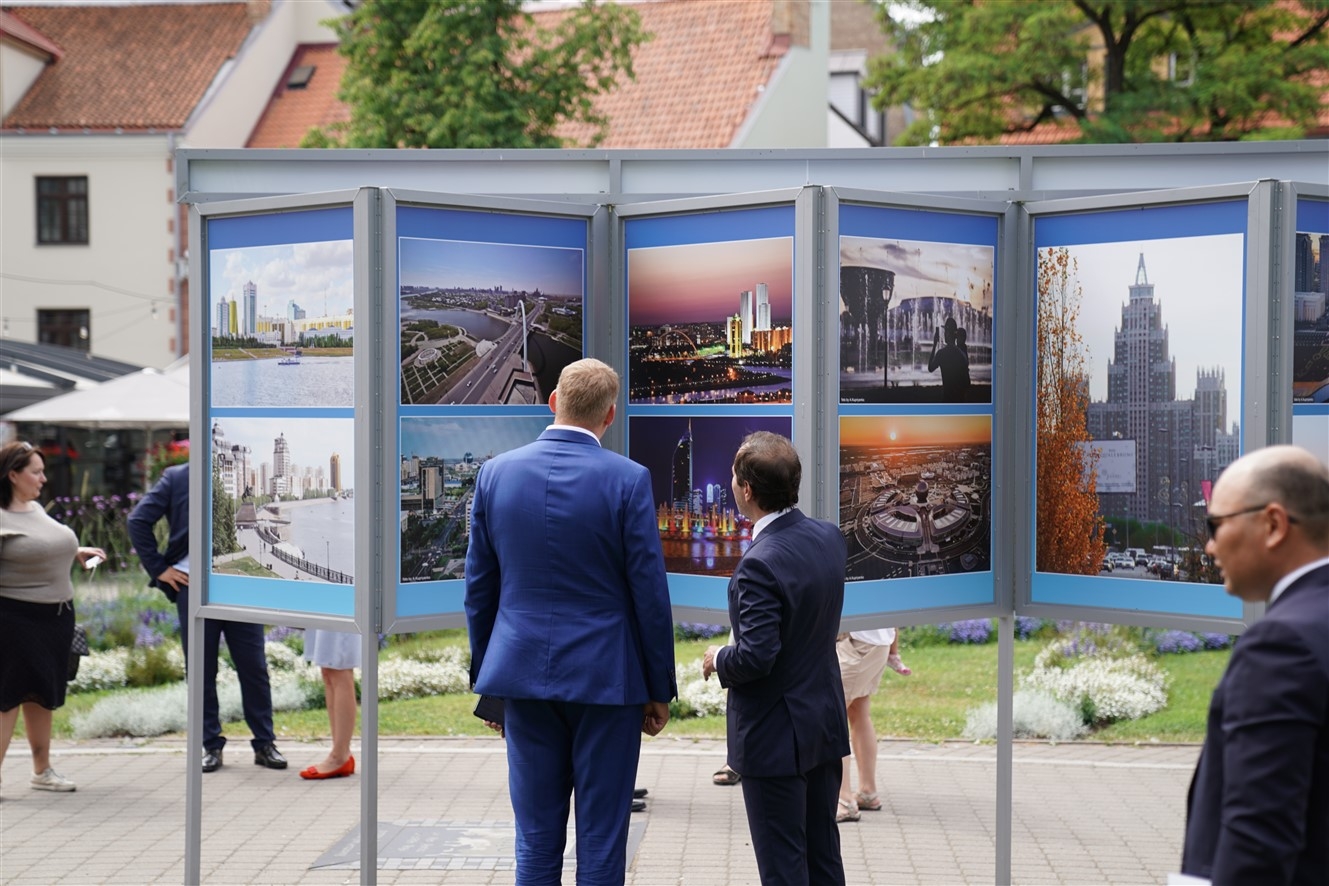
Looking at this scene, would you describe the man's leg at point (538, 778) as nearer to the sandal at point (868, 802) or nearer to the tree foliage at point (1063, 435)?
the tree foliage at point (1063, 435)

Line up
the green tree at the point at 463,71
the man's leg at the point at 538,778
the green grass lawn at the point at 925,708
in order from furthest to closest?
the green tree at the point at 463,71 → the green grass lawn at the point at 925,708 → the man's leg at the point at 538,778

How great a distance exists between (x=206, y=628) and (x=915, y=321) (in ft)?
16.5

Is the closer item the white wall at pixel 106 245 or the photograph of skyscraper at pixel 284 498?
the photograph of skyscraper at pixel 284 498

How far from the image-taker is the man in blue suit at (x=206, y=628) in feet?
28.5

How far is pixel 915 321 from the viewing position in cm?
587

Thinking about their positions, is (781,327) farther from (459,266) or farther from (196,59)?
(196,59)

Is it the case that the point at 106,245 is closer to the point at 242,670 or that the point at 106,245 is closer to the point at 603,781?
the point at 242,670

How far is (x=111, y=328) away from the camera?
37.7 m

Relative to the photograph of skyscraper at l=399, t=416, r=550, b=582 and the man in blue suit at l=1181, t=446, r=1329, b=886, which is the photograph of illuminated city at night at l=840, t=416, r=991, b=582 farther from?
the man in blue suit at l=1181, t=446, r=1329, b=886

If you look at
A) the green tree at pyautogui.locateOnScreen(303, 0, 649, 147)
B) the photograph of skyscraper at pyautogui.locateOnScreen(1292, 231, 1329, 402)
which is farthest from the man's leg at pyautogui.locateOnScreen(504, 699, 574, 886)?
the green tree at pyautogui.locateOnScreen(303, 0, 649, 147)

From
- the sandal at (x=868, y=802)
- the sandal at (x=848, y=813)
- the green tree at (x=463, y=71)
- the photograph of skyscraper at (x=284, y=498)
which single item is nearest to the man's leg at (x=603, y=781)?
the photograph of skyscraper at (x=284, y=498)

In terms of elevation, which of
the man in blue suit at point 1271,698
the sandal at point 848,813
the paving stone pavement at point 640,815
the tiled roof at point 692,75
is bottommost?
the paving stone pavement at point 640,815

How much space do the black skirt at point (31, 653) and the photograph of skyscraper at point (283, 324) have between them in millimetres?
3090

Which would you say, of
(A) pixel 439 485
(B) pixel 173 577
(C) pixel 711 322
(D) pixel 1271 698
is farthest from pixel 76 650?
(D) pixel 1271 698
